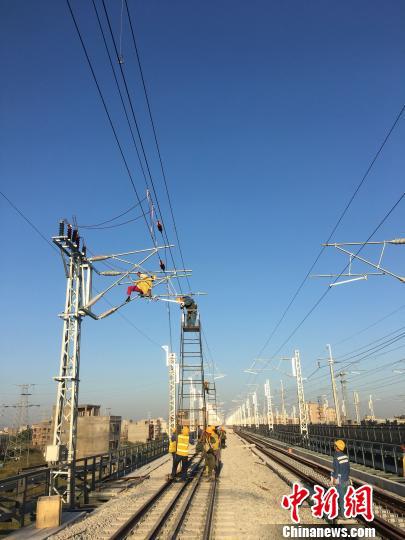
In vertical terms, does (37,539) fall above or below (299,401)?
below

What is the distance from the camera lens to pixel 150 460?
27438mm

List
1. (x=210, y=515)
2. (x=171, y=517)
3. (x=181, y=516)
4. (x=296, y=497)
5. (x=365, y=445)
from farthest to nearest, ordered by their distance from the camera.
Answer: (x=365, y=445), (x=171, y=517), (x=181, y=516), (x=210, y=515), (x=296, y=497)

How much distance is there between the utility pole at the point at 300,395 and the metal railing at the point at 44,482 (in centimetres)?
1604

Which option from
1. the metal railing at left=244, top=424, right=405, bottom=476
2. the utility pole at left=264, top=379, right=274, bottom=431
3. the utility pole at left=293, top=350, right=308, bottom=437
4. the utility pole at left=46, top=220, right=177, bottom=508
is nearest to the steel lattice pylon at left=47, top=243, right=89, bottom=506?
the utility pole at left=46, top=220, right=177, bottom=508

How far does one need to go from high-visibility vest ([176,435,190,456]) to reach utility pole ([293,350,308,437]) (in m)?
21.6

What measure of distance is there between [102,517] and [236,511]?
3561mm

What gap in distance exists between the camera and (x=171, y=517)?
1118cm

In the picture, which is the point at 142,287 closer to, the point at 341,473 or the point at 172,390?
the point at 341,473

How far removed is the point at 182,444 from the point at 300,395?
955 inches

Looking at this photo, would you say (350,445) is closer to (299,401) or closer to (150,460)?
(150,460)

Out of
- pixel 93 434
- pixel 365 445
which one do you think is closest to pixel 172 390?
pixel 365 445

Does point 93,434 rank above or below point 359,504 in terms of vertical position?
below

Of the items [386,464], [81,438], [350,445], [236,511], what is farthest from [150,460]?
[81,438]

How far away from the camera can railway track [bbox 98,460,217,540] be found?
951 cm
